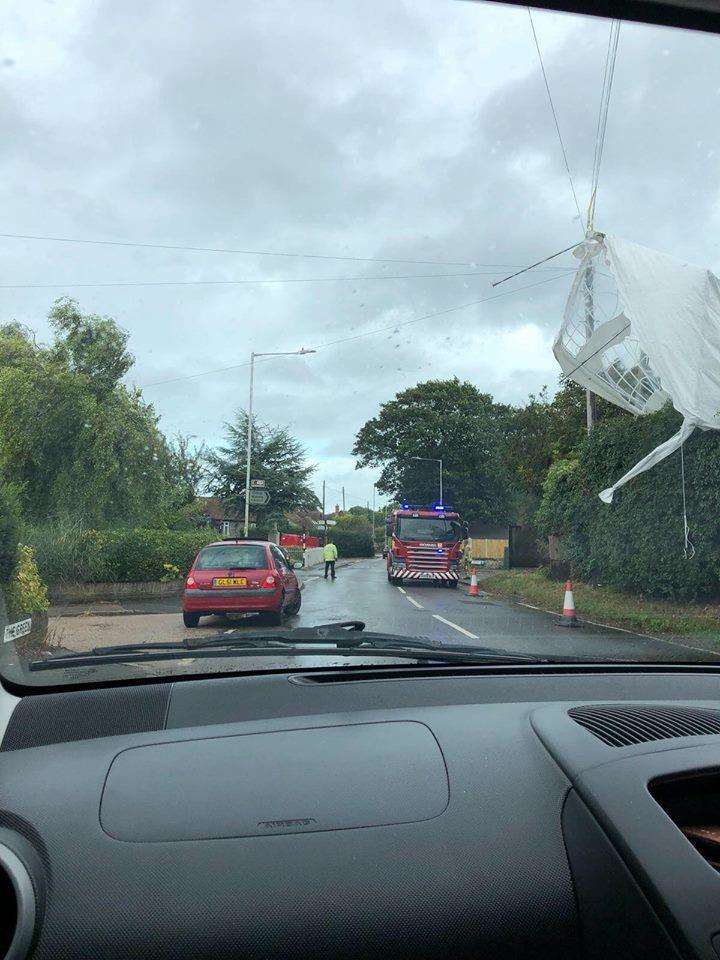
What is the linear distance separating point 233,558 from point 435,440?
240cm

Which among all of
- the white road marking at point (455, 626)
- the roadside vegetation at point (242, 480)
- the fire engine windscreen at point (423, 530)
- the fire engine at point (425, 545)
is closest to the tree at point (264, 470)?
the roadside vegetation at point (242, 480)

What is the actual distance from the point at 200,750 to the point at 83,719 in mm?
401

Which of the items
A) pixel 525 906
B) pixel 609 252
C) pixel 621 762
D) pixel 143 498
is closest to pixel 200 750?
pixel 525 906

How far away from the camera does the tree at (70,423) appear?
3.84 meters

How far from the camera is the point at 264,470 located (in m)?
6.73

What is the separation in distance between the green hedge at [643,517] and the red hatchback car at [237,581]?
4583mm

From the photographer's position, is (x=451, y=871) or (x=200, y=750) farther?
(x=200, y=750)

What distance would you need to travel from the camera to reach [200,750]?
2.05 m

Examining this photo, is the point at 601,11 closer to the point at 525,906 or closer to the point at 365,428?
the point at 525,906

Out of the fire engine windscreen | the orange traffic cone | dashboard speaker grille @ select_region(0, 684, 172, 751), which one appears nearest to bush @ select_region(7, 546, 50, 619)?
dashboard speaker grille @ select_region(0, 684, 172, 751)

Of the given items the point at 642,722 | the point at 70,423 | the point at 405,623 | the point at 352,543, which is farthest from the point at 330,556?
the point at 642,722

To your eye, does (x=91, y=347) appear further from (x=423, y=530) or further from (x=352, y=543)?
(x=423, y=530)

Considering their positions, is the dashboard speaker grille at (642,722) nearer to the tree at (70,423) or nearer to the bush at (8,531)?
the bush at (8,531)

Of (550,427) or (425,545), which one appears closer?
(425,545)
